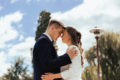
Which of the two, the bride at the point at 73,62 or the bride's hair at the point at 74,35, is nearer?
the bride at the point at 73,62

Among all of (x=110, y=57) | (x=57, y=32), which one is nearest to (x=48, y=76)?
(x=57, y=32)

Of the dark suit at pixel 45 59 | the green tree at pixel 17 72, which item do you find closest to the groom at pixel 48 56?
the dark suit at pixel 45 59

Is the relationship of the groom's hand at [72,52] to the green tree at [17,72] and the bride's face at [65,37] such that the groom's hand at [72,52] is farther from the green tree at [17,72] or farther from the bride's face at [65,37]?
the green tree at [17,72]

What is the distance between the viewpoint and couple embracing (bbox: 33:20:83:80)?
117 inches

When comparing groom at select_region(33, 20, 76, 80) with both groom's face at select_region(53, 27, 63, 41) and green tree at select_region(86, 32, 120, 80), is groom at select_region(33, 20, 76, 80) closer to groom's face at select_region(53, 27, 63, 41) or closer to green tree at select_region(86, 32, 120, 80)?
groom's face at select_region(53, 27, 63, 41)

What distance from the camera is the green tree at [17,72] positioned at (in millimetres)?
38219

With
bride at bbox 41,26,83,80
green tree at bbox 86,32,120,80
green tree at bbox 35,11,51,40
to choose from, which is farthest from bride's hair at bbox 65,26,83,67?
green tree at bbox 35,11,51,40

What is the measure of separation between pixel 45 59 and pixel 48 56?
0.05 meters

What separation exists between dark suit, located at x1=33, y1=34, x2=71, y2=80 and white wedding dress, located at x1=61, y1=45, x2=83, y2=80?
2.3 inches

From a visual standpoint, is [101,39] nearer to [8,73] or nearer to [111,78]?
[111,78]

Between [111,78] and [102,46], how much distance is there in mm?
3029

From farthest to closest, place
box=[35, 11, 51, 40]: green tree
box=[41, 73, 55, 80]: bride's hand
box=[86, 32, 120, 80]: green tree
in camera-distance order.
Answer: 1. box=[35, 11, 51, 40]: green tree
2. box=[86, 32, 120, 80]: green tree
3. box=[41, 73, 55, 80]: bride's hand

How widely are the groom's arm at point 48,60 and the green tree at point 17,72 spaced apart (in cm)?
3569

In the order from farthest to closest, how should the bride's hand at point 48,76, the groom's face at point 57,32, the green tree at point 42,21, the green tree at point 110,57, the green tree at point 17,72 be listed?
the green tree at point 17,72 < the green tree at point 42,21 < the green tree at point 110,57 < the groom's face at point 57,32 < the bride's hand at point 48,76
